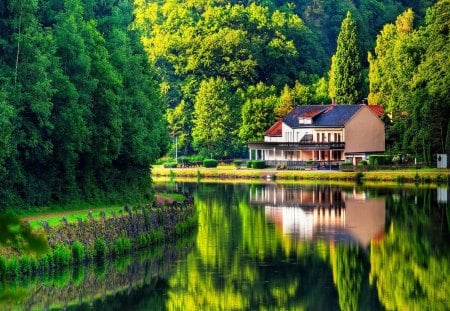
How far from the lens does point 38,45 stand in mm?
44375

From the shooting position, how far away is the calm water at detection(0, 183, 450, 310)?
3206cm

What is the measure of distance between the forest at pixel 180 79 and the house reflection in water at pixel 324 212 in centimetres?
940

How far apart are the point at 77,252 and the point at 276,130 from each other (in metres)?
86.1

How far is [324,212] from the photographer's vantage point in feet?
208

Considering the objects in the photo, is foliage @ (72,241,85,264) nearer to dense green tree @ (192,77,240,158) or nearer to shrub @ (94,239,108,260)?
shrub @ (94,239,108,260)

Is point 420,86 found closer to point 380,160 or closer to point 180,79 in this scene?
point 380,160

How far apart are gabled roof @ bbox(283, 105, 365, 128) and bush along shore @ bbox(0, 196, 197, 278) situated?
66.7 m

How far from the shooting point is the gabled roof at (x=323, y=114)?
11500cm

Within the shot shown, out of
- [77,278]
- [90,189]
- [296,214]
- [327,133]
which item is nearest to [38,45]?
[90,189]

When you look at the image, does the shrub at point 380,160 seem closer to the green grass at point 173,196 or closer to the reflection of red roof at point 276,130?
the reflection of red roof at point 276,130

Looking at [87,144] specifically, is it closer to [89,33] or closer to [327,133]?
[89,33]

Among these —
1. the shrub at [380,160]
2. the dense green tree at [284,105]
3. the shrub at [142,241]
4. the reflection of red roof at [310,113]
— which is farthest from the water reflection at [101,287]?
the dense green tree at [284,105]

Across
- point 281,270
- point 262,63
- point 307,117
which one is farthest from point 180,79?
point 281,270

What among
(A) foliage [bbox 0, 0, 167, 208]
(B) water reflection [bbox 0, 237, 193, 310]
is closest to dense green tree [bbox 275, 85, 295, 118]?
(A) foliage [bbox 0, 0, 167, 208]
